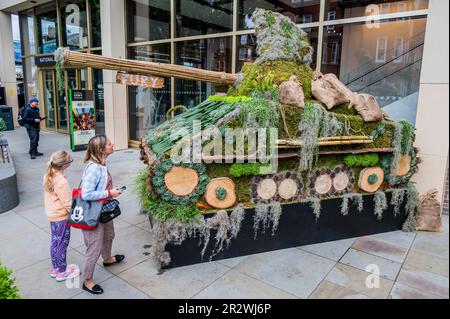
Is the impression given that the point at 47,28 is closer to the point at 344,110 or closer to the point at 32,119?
the point at 32,119

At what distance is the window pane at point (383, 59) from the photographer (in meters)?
5.67

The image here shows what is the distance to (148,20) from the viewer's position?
31.7 feet

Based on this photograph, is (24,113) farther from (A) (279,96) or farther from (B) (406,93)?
(B) (406,93)

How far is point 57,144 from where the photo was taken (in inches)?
435

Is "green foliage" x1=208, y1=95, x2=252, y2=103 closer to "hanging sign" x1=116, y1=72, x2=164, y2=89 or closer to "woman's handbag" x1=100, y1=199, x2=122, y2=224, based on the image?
"hanging sign" x1=116, y1=72, x2=164, y2=89

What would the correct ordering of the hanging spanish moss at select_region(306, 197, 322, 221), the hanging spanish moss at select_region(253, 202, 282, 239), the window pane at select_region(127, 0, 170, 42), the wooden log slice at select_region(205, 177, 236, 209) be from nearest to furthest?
the wooden log slice at select_region(205, 177, 236, 209)
the hanging spanish moss at select_region(253, 202, 282, 239)
the hanging spanish moss at select_region(306, 197, 322, 221)
the window pane at select_region(127, 0, 170, 42)

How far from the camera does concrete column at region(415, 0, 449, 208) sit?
4.79 m

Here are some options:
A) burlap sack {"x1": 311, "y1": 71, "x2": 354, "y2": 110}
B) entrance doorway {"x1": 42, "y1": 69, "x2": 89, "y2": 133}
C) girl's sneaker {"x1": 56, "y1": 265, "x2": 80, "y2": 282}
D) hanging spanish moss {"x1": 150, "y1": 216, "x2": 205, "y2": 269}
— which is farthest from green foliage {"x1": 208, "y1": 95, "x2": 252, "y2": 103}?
entrance doorway {"x1": 42, "y1": 69, "x2": 89, "y2": 133}

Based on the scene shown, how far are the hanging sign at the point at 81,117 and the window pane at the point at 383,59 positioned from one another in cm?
677

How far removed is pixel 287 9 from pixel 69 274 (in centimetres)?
641

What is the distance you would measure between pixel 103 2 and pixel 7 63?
7.65 metres

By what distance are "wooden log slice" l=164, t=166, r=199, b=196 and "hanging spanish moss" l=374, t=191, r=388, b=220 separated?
8.02 ft

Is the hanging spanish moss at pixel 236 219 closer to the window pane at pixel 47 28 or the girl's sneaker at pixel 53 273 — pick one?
the girl's sneaker at pixel 53 273

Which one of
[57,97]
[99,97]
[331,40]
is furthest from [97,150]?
[57,97]
